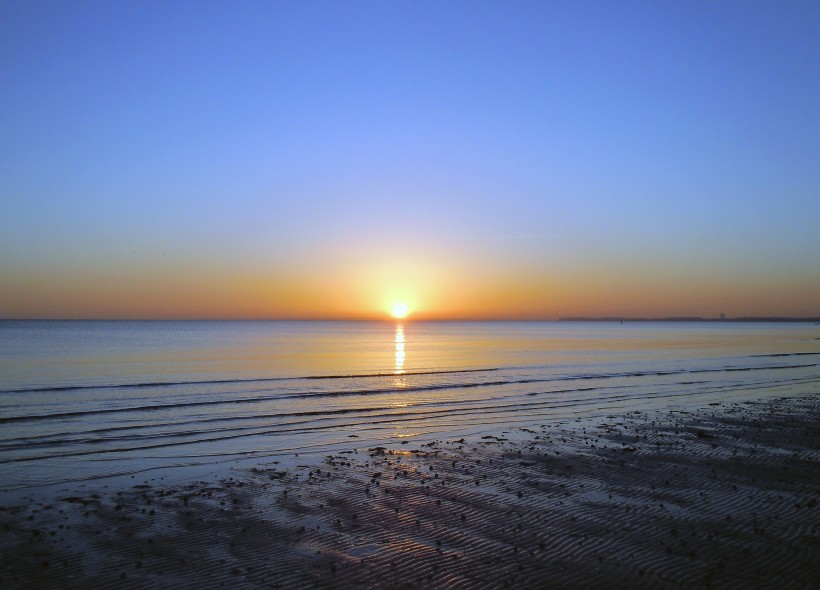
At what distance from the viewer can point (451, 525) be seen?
1112cm

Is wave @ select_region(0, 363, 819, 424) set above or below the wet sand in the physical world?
below

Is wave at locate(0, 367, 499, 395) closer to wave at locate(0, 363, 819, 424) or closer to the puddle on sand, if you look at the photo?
wave at locate(0, 363, 819, 424)

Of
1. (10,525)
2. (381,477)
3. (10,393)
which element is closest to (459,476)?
(381,477)

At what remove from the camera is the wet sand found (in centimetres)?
901

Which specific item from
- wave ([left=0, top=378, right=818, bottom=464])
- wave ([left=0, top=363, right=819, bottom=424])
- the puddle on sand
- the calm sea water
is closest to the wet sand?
the puddle on sand

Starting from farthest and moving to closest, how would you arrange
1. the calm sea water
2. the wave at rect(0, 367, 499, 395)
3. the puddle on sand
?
the wave at rect(0, 367, 499, 395)
the calm sea water
the puddle on sand

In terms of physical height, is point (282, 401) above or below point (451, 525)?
below

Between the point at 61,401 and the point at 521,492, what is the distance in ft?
82.7

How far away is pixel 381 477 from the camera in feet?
49.0

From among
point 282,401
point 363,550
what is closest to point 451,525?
point 363,550

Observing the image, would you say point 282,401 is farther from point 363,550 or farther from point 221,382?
point 363,550

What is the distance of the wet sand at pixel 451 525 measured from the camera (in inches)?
355

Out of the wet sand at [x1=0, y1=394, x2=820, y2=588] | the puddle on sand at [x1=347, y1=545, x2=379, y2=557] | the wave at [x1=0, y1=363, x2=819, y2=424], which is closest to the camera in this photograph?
the wet sand at [x1=0, y1=394, x2=820, y2=588]

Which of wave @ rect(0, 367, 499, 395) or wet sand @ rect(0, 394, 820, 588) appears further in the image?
wave @ rect(0, 367, 499, 395)
